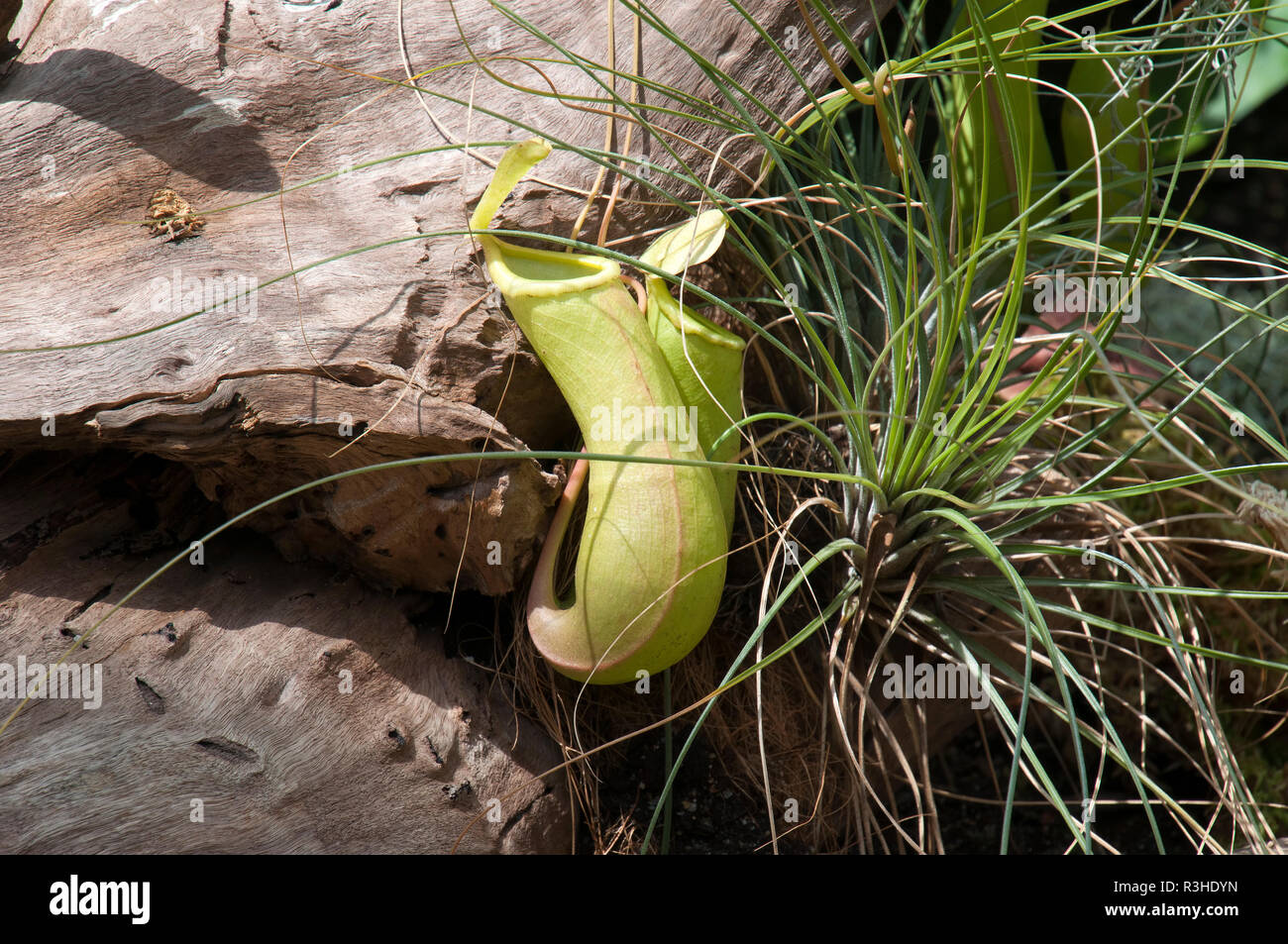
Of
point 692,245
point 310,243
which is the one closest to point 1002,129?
point 692,245

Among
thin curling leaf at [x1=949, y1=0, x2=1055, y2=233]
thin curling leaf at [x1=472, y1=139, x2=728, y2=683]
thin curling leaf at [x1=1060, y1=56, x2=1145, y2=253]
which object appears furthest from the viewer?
thin curling leaf at [x1=1060, y1=56, x2=1145, y2=253]

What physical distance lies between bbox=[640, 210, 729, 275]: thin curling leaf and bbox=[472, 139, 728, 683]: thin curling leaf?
0.23 feet

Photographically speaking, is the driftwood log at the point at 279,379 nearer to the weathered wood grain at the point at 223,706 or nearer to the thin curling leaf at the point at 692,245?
the weathered wood grain at the point at 223,706

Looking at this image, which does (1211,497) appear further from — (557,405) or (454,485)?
(454,485)

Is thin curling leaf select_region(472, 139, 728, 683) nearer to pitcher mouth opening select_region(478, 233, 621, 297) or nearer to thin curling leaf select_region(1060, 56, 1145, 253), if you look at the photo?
pitcher mouth opening select_region(478, 233, 621, 297)

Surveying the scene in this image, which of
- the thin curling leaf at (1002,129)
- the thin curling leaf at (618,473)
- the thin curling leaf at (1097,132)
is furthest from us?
the thin curling leaf at (1097,132)

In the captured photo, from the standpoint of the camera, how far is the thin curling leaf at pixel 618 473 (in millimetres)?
935

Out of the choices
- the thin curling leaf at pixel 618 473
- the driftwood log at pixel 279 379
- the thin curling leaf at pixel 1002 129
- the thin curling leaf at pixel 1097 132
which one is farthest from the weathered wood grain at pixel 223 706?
the thin curling leaf at pixel 1097 132

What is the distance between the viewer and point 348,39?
1.24 meters

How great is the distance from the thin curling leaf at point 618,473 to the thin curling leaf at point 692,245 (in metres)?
0.07

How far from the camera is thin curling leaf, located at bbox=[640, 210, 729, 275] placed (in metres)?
0.99

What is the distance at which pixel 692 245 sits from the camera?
3.22 ft

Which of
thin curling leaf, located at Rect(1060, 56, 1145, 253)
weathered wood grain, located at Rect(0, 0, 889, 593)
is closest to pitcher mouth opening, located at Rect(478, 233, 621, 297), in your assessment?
weathered wood grain, located at Rect(0, 0, 889, 593)

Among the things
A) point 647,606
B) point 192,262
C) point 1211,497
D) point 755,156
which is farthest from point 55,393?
point 1211,497
